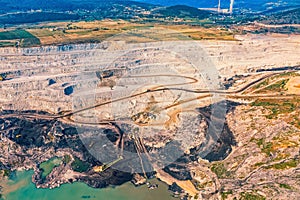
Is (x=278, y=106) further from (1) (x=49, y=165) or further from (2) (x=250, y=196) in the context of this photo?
(1) (x=49, y=165)

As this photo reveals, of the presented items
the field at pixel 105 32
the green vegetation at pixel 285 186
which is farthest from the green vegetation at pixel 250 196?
the field at pixel 105 32

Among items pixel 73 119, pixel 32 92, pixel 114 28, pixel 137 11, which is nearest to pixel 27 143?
pixel 73 119

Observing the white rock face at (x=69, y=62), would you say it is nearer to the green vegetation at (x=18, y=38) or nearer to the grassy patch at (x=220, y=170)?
the green vegetation at (x=18, y=38)

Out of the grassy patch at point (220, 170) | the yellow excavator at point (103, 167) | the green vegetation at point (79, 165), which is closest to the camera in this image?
the grassy patch at point (220, 170)

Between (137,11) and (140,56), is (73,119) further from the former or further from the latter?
(137,11)

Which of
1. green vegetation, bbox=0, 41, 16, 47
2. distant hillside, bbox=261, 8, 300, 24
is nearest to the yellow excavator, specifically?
green vegetation, bbox=0, 41, 16, 47

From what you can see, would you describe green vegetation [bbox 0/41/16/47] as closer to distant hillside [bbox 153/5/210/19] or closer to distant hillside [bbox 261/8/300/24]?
distant hillside [bbox 153/5/210/19]

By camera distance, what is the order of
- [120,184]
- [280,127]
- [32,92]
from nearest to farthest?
[120,184], [280,127], [32,92]

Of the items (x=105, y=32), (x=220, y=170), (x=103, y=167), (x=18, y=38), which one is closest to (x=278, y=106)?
(x=220, y=170)
